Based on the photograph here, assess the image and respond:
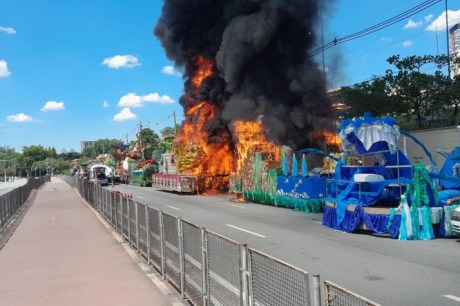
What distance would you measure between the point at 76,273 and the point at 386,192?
8973mm

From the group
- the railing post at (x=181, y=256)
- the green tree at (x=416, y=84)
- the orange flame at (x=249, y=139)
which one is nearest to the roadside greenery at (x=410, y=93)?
the green tree at (x=416, y=84)

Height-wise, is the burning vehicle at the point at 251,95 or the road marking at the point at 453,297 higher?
the burning vehicle at the point at 251,95

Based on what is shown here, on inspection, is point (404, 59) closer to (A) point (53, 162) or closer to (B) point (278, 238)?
(B) point (278, 238)

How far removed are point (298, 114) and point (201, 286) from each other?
2470cm

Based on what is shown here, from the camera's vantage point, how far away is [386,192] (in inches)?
524

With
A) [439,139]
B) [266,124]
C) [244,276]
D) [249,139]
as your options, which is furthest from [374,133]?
[266,124]

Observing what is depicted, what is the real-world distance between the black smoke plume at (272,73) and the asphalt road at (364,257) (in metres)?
14.3

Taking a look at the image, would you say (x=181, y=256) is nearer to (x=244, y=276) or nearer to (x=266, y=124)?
(x=244, y=276)

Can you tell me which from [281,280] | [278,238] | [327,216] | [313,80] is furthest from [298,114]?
[281,280]

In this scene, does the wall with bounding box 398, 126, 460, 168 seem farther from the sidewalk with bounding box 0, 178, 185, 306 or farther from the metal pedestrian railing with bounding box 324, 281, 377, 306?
the metal pedestrian railing with bounding box 324, 281, 377, 306

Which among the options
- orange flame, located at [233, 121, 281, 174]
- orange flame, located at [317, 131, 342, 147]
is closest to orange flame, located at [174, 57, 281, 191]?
orange flame, located at [233, 121, 281, 174]

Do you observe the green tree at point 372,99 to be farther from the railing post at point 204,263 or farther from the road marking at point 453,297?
the railing post at point 204,263

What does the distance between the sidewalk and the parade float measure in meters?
6.27

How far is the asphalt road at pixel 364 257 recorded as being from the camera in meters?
6.78
